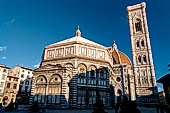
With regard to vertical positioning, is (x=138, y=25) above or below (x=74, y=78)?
above

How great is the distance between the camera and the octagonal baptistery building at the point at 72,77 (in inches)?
860

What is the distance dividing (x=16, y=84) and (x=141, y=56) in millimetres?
36870

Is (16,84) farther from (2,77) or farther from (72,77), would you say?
(72,77)

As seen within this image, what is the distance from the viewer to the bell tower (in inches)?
1330

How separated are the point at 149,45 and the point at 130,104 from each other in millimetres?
32235

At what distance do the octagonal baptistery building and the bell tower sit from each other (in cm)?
1288

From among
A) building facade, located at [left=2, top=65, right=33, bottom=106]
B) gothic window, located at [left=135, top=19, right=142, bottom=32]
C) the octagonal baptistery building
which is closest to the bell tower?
gothic window, located at [left=135, top=19, right=142, bottom=32]

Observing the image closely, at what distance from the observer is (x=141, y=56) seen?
123 feet

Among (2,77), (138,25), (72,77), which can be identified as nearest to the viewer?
(72,77)

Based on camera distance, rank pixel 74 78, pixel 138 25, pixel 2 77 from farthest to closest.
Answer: pixel 138 25 < pixel 2 77 < pixel 74 78

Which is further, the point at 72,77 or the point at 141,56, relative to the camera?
the point at 141,56

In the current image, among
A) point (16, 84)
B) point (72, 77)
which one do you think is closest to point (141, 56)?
point (72, 77)

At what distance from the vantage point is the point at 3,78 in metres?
35.1

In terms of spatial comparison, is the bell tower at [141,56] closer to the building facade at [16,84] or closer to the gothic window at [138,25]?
the gothic window at [138,25]
